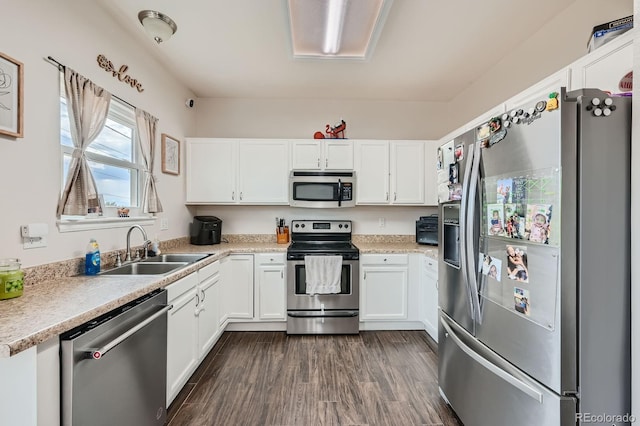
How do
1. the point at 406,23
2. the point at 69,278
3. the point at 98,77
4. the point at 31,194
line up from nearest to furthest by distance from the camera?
the point at 31,194 < the point at 69,278 < the point at 98,77 < the point at 406,23

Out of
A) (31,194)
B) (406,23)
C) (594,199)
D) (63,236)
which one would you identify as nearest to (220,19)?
(406,23)

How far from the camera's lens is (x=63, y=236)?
1.69m

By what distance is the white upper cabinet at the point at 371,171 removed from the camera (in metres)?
3.34

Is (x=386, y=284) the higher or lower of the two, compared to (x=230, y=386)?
higher

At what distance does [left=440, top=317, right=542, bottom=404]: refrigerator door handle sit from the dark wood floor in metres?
0.55

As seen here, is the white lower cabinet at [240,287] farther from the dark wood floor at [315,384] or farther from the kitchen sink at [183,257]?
the kitchen sink at [183,257]

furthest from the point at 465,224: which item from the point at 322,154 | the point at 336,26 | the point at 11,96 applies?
the point at 11,96

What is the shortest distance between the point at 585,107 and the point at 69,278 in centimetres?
262

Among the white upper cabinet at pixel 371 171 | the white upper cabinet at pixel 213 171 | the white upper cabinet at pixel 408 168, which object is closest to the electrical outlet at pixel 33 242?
the white upper cabinet at pixel 213 171

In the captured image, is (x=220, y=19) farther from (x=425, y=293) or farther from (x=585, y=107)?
(x=425, y=293)

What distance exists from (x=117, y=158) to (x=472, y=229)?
2.56 metres

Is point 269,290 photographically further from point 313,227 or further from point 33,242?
point 33,242

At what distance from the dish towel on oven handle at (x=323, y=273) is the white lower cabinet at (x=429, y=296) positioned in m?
0.89

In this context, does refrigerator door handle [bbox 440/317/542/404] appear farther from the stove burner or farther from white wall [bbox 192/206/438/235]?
white wall [bbox 192/206/438/235]
